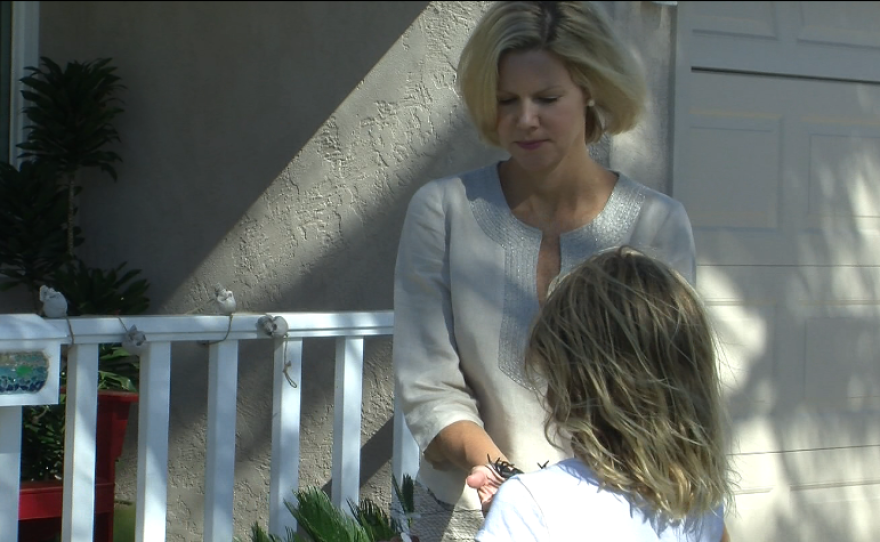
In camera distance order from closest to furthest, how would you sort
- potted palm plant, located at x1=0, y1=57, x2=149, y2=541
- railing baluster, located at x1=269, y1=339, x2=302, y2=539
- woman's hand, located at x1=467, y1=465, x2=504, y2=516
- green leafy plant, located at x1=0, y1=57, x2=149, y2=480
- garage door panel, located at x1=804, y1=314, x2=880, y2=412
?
woman's hand, located at x1=467, y1=465, x2=504, y2=516
railing baluster, located at x1=269, y1=339, x2=302, y2=539
garage door panel, located at x1=804, y1=314, x2=880, y2=412
potted palm plant, located at x1=0, y1=57, x2=149, y2=541
green leafy plant, located at x1=0, y1=57, x2=149, y2=480

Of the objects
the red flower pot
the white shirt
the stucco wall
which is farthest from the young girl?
the red flower pot

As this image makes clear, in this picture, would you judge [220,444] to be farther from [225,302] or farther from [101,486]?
[101,486]

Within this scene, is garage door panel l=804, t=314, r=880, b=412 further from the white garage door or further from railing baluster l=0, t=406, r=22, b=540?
railing baluster l=0, t=406, r=22, b=540

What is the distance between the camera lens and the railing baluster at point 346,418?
3.63m

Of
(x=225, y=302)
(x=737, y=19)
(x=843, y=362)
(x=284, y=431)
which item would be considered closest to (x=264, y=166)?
(x=225, y=302)

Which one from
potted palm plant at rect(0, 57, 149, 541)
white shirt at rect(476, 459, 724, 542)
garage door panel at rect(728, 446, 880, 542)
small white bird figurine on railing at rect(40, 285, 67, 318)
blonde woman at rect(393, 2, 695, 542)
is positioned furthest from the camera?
potted palm plant at rect(0, 57, 149, 541)

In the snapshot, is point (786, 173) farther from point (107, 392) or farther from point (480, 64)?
point (107, 392)

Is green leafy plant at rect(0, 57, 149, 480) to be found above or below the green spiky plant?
above

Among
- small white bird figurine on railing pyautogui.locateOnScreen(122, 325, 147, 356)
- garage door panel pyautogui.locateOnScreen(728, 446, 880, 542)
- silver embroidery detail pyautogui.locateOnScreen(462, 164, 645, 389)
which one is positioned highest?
silver embroidery detail pyautogui.locateOnScreen(462, 164, 645, 389)

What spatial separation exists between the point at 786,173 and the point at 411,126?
54.1 inches

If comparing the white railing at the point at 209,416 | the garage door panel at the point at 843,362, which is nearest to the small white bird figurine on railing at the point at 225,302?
the white railing at the point at 209,416

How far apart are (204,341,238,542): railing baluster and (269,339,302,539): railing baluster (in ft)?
0.54

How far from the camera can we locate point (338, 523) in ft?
10.2

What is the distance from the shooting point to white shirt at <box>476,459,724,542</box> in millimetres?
1528
